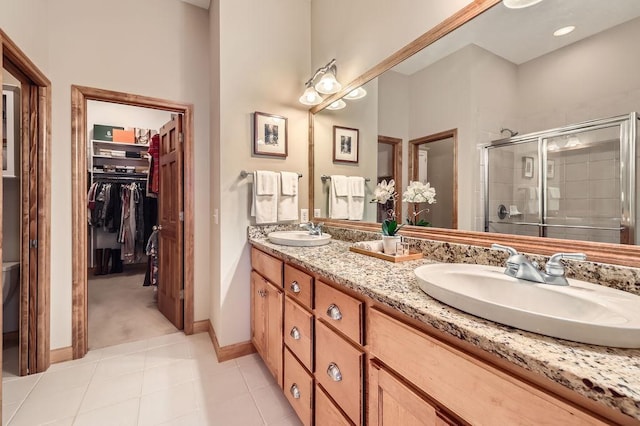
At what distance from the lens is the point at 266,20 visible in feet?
7.24

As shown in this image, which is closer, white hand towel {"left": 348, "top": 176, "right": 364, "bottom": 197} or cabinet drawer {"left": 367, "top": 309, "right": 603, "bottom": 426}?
cabinet drawer {"left": 367, "top": 309, "right": 603, "bottom": 426}

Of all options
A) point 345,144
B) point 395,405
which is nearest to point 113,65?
point 345,144

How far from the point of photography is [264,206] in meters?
2.10

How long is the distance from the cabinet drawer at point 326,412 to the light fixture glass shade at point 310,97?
6.35 feet

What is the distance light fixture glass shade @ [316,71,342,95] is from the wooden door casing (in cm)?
133

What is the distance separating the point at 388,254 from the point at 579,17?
3.64 feet

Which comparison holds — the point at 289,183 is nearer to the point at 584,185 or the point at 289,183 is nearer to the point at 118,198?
the point at 584,185

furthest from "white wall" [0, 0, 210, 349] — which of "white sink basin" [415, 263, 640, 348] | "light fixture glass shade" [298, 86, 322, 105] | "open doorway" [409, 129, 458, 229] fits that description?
"white sink basin" [415, 263, 640, 348]

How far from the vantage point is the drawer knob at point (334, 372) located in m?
1.04

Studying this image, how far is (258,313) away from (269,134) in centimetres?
136

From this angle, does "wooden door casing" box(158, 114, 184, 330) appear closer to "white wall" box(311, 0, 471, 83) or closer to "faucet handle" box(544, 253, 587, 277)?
"white wall" box(311, 0, 471, 83)

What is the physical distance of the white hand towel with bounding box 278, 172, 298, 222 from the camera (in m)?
2.18

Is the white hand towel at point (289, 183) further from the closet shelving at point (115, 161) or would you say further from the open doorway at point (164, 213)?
the closet shelving at point (115, 161)

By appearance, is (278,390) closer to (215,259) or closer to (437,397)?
(215,259)
